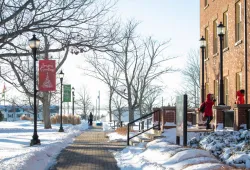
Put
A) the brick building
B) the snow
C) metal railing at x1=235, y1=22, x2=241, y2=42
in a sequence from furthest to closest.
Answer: metal railing at x1=235, y1=22, x2=241, y2=42 → the brick building → the snow

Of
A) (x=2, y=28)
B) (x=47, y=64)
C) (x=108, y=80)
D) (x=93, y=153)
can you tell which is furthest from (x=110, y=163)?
(x=108, y=80)

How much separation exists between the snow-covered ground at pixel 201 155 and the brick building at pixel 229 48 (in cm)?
611

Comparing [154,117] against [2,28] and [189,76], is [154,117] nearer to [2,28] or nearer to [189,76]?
[2,28]

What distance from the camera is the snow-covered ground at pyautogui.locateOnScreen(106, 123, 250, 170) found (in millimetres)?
8781

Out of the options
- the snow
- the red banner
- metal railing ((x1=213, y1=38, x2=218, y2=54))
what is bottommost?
the snow

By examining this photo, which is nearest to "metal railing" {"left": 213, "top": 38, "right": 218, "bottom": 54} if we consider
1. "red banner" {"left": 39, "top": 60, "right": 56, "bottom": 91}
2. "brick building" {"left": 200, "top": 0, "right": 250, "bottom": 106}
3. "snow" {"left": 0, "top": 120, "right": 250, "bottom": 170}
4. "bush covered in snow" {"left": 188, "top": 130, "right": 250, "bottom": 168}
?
"brick building" {"left": 200, "top": 0, "right": 250, "bottom": 106}

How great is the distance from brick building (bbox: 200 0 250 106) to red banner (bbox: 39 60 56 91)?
27.3 feet

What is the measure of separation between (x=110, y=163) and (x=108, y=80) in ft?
97.4

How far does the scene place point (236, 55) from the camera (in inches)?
756

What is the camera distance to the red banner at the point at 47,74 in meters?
19.9

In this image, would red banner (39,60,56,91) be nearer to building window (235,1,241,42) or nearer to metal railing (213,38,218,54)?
building window (235,1,241,42)

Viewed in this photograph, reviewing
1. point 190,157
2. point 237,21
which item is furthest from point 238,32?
point 190,157

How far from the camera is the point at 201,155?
980 centimetres

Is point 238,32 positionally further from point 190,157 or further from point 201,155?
point 190,157
